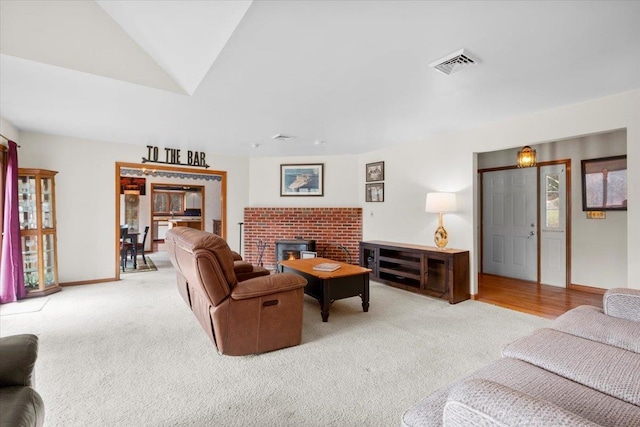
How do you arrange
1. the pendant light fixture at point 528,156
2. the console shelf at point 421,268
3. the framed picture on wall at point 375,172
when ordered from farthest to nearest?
1. the framed picture on wall at point 375,172
2. the pendant light fixture at point 528,156
3. the console shelf at point 421,268

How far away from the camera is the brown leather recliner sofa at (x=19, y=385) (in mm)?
1105

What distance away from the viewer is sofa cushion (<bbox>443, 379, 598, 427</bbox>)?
71 cm

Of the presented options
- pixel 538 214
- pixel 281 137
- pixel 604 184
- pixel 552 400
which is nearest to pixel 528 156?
pixel 604 184

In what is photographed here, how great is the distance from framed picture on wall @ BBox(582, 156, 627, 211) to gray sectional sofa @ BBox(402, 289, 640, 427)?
3.06 m

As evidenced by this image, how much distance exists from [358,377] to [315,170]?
4385 mm

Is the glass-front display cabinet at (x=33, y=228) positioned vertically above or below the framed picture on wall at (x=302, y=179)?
below

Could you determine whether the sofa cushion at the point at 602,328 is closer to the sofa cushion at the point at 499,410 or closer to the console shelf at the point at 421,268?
the sofa cushion at the point at 499,410

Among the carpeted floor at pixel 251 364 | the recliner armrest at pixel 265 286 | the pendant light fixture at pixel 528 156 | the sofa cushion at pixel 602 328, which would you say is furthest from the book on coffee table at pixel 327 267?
the pendant light fixture at pixel 528 156

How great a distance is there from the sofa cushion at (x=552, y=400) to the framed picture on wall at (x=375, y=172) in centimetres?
432

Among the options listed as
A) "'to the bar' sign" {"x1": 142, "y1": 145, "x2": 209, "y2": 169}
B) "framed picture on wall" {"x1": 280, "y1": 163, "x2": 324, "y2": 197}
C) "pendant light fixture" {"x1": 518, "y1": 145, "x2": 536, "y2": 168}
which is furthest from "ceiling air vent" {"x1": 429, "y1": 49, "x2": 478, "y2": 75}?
"'to the bar' sign" {"x1": 142, "y1": 145, "x2": 209, "y2": 169}

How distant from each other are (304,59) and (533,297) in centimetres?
406

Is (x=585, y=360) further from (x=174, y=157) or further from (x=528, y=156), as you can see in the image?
(x=174, y=157)

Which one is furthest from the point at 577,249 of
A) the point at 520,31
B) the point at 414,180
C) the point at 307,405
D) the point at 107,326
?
the point at 107,326

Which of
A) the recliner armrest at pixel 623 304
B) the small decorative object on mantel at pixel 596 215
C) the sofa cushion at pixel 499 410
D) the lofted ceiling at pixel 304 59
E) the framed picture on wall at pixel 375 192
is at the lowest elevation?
the recliner armrest at pixel 623 304
